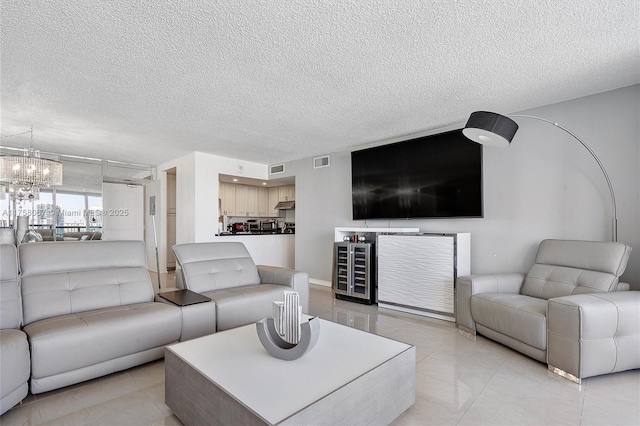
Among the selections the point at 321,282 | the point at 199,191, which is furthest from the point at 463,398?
the point at 199,191

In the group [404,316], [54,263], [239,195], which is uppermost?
[239,195]

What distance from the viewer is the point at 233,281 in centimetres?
347

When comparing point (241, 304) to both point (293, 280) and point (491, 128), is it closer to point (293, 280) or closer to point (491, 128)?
point (293, 280)

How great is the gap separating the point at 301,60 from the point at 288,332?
6.82 feet

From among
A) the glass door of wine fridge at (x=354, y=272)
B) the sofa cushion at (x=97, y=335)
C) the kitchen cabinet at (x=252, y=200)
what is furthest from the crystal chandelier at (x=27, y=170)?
the glass door of wine fridge at (x=354, y=272)

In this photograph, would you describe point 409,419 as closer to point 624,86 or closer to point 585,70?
point 585,70

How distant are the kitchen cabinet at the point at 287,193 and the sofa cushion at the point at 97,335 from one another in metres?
5.38

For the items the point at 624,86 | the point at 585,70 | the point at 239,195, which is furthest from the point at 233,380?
the point at 239,195

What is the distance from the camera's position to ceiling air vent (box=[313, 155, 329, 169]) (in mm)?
5828

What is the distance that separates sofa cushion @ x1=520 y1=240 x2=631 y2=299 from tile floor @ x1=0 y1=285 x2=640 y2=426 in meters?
0.71

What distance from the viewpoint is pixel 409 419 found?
5.82 feet

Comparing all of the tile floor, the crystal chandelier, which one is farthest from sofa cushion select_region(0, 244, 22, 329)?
the crystal chandelier

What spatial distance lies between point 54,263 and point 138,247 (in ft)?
2.13

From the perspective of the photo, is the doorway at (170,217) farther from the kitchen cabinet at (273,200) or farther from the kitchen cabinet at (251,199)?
the kitchen cabinet at (273,200)
